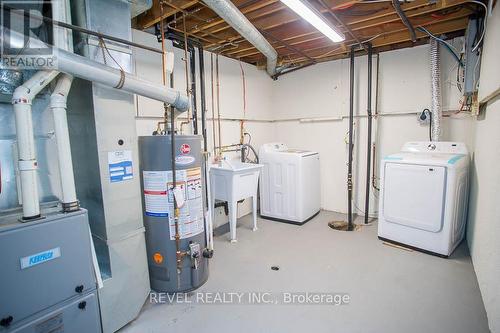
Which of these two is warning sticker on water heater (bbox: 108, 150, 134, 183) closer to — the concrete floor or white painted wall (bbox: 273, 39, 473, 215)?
the concrete floor

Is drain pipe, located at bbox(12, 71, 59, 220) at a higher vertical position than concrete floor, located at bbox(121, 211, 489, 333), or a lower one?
higher

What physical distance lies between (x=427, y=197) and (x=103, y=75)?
3124mm

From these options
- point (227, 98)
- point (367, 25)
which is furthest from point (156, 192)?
point (367, 25)

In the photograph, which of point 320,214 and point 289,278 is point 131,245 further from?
point 320,214

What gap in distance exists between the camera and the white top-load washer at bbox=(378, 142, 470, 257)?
2.64 meters

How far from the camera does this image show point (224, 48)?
3629mm

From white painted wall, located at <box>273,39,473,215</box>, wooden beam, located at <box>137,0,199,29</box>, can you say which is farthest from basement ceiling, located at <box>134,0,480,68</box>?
white painted wall, located at <box>273,39,473,215</box>

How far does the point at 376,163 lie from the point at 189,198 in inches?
118

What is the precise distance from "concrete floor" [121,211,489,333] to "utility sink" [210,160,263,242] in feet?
1.61

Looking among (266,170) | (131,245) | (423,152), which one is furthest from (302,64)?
(131,245)

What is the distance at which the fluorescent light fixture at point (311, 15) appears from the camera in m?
2.20

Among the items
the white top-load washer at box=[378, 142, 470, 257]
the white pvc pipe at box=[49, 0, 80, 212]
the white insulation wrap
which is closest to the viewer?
the white pvc pipe at box=[49, 0, 80, 212]

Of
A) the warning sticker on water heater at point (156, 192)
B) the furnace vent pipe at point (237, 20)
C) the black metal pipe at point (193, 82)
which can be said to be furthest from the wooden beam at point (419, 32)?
the warning sticker on water heater at point (156, 192)

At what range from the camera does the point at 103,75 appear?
1.59 meters
